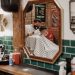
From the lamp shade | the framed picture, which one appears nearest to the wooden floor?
the framed picture

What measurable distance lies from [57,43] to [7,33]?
1.00 metres

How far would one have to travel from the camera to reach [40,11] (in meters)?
2.52

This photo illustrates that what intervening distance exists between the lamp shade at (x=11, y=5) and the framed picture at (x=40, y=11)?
1.15ft

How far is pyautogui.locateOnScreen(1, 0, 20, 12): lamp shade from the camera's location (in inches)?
108

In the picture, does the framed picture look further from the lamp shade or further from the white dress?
the lamp shade

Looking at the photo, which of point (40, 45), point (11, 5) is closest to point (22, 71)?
point (40, 45)

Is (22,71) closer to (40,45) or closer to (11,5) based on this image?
(40,45)

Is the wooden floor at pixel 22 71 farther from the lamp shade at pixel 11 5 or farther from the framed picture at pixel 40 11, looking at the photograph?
the lamp shade at pixel 11 5

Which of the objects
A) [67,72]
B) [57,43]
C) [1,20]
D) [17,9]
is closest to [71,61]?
[67,72]

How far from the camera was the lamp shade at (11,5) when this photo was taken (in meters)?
2.74

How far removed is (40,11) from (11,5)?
0.44 meters

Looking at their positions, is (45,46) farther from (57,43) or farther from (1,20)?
(1,20)

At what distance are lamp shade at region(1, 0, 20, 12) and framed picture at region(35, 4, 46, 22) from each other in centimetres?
35

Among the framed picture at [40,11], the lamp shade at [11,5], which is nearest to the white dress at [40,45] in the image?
the framed picture at [40,11]
